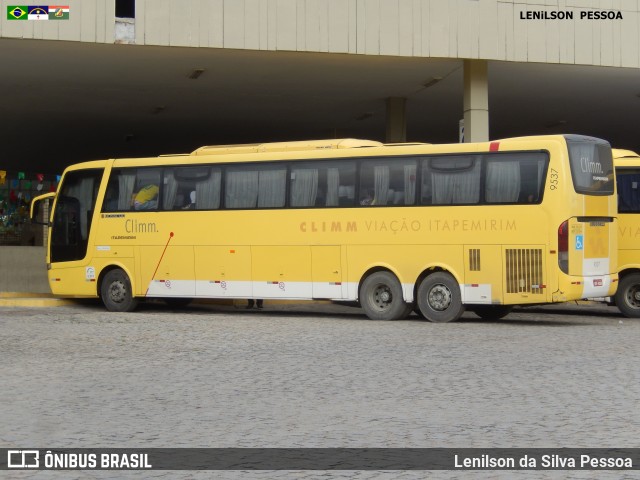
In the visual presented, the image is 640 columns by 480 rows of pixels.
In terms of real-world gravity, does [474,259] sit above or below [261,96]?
below

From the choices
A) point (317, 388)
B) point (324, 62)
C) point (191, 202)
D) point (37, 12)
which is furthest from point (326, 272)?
point (317, 388)

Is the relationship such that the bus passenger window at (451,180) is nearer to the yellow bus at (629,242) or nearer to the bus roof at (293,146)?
the bus roof at (293,146)

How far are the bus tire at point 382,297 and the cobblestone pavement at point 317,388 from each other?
168cm

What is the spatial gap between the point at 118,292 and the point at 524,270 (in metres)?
9.02

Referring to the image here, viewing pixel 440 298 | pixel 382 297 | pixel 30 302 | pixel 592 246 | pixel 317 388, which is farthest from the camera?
pixel 30 302

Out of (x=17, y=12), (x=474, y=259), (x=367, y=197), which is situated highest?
(x=17, y=12)

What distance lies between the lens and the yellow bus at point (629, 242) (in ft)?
69.6

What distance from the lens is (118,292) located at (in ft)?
76.9

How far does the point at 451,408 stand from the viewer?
933 cm

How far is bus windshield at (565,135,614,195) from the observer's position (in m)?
18.9

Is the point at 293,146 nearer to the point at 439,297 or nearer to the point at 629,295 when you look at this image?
the point at 439,297

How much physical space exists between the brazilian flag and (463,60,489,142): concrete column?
1011cm

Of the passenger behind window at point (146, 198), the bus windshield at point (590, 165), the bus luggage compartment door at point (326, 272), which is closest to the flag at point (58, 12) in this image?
the passenger behind window at point (146, 198)

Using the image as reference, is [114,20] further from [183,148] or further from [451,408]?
[183,148]
